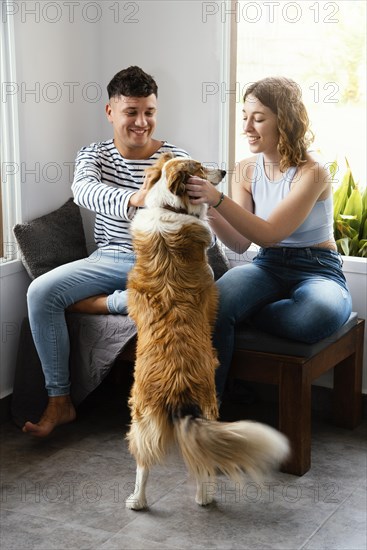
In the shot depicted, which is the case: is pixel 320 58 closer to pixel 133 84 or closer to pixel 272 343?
pixel 133 84

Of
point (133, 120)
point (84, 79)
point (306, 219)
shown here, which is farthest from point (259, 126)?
point (84, 79)

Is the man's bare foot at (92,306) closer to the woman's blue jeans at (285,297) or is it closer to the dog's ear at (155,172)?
the woman's blue jeans at (285,297)

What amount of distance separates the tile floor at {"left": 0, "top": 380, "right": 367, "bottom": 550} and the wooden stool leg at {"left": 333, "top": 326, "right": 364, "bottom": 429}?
0.06m

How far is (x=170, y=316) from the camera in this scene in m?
2.44

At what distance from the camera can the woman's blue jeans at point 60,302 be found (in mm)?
3018

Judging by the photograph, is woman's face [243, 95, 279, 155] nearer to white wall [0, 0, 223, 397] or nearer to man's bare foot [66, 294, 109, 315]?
white wall [0, 0, 223, 397]

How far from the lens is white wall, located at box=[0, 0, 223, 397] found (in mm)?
3279

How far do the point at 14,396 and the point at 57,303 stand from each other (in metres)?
0.46

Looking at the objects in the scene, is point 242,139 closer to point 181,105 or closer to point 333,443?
point 181,105

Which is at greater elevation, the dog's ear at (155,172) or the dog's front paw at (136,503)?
the dog's ear at (155,172)

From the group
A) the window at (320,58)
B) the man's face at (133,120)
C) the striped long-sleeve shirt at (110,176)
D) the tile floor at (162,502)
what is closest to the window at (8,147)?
the striped long-sleeve shirt at (110,176)

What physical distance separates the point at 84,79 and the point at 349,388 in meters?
1.67

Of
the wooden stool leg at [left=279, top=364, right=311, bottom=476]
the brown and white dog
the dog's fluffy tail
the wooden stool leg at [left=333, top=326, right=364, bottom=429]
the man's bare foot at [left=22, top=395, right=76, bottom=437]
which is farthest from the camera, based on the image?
the wooden stool leg at [left=333, top=326, right=364, bottom=429]

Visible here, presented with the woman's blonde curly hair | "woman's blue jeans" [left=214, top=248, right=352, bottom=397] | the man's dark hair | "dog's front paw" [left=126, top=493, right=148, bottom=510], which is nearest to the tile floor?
"dog's front paw" [left=126, top=493, right=148, bottom=510]
